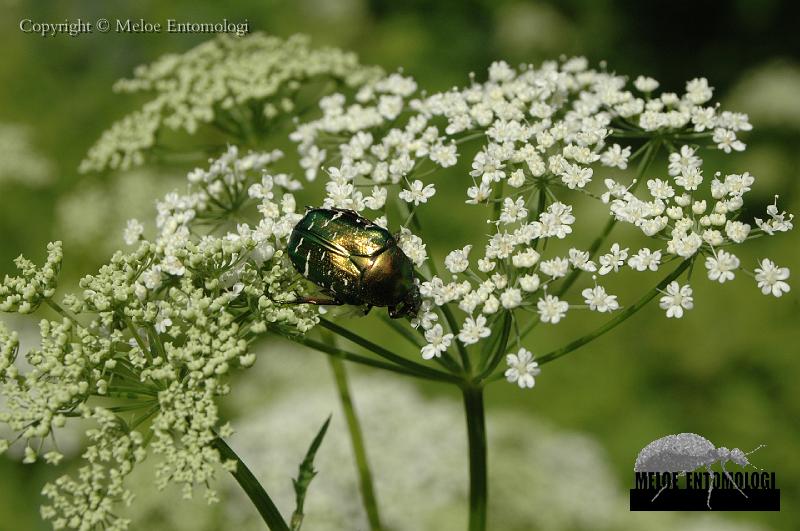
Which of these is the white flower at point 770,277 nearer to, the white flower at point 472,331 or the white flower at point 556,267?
the white flower at point 556,267

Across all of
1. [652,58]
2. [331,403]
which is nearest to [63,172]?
[331,403]

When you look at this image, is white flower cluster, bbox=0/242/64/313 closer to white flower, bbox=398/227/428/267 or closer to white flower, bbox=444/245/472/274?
white flower, bbox=398/227/428/267

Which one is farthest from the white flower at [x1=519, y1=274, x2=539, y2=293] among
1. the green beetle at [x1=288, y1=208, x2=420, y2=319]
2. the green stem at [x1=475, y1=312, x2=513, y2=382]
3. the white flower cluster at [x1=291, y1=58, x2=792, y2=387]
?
the green beetle at [x1=288, y1=208, x2=420, y2=319]

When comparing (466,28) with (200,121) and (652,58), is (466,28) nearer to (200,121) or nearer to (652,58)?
(652,58)

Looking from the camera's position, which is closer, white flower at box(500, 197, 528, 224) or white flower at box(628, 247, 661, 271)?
white flower at box(628, 247, 661, 271)

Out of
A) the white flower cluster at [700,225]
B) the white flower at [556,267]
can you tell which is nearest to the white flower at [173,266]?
the white flower at [556,267]

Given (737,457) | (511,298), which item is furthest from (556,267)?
(737,457)

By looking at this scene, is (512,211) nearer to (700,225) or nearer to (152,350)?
(700,225)
